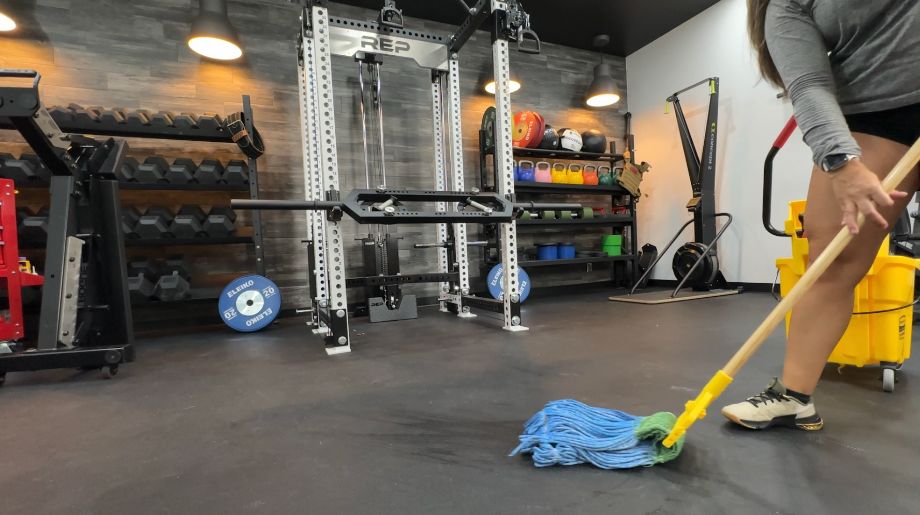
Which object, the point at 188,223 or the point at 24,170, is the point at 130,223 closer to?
the point at 188,223

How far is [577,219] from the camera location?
4.23m

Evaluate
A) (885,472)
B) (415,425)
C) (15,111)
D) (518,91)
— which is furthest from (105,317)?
(518,91)

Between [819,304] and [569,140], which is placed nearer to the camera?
[819,304]

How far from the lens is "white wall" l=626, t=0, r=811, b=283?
3.71 metres

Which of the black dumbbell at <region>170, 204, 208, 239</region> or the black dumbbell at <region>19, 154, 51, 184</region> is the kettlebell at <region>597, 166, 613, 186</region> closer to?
the black dumbbell at <region>170, 204, 208, 239</region>

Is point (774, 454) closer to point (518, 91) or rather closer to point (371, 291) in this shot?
point (371, 291)

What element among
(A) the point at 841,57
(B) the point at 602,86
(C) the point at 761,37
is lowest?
(A) the point at 841,57

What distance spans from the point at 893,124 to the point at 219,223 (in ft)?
10.8

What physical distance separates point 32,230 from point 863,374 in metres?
4.15

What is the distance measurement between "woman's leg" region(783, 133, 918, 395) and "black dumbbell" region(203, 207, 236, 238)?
3147 millimetres

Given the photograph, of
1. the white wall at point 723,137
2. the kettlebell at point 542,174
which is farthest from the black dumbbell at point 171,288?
the white wall at point 723,137

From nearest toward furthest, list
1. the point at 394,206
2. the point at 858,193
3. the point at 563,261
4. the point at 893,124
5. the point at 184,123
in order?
the point at 858,193 < the point at 893,124 < the point at 394,206 < the point at 184,123 < the point at 563,261

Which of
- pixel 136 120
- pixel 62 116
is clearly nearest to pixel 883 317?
pixel 136 120

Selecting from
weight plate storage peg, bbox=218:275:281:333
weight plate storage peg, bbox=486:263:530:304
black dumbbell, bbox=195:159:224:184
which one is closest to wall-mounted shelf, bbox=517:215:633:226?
weight plate storage peg, bbox=486:263:530:304
